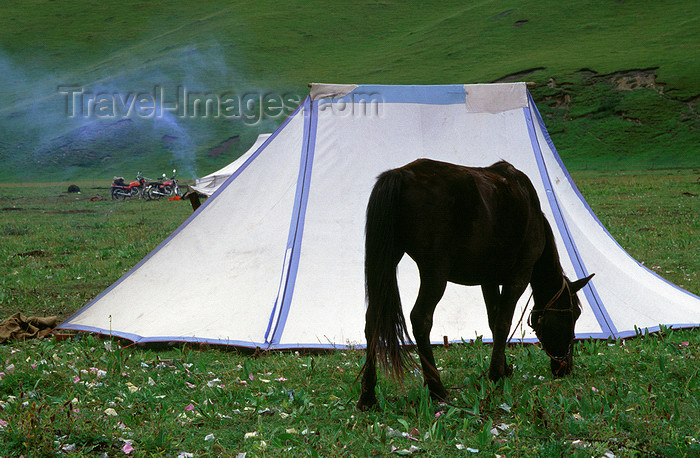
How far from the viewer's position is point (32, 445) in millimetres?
3773

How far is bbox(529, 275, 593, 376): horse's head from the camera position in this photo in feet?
16.2

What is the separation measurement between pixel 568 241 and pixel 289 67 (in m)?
72.8

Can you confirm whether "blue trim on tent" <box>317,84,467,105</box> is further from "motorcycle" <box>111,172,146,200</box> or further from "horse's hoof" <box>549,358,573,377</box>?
"motorcycle" <box>111,172,146,200</box>

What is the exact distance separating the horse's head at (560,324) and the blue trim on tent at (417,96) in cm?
280

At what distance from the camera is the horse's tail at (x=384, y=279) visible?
405 centimetres

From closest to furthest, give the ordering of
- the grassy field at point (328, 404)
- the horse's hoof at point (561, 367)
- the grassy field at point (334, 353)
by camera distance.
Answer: the grassy field at point (328, 404) < the grassy field at point (334, 353) < the horse's hoof at point (561, 367)

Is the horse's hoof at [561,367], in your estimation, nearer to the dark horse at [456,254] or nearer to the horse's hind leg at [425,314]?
the dark horse at [456,254]

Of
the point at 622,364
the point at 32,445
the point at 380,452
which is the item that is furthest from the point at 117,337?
the point at 622,364

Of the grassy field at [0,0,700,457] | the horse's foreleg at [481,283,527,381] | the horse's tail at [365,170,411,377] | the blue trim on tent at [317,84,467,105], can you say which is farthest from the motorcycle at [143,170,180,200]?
the horse's tail at [365,170,411,377]

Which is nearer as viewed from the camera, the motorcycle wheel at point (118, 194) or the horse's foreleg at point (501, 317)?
the horse's foreleg at point (501, 317)

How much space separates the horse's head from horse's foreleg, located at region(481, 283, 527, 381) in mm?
341

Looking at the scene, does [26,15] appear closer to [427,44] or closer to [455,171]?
[427,44]

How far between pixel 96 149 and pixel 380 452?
64959 millimetres

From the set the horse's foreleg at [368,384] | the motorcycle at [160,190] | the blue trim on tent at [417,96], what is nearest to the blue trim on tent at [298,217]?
the blue trim on tent at [417,96]
